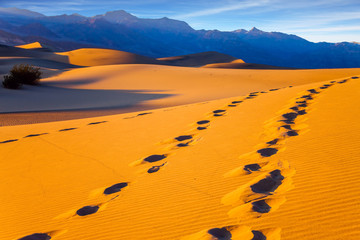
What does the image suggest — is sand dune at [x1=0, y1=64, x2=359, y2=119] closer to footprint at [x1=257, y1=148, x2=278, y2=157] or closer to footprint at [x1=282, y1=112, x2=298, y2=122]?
footprint at [x1=282, y1=112, x2=298, y2=122]

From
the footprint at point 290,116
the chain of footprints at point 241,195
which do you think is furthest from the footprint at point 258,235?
the footprint at point 290,116

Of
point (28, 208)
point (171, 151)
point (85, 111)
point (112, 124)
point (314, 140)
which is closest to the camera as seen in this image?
point (28, 208)

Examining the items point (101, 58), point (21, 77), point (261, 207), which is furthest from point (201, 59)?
point (261, 207)

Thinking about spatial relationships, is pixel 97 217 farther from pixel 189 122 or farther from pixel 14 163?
pixel 189 122

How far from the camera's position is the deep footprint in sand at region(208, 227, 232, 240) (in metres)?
2.43

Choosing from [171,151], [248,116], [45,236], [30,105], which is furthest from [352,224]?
[30,105]

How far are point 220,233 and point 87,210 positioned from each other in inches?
60.5

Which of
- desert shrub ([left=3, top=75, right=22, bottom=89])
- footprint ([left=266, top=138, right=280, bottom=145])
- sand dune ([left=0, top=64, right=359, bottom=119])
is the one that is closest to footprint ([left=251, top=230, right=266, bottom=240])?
footprint ([left=266, top=138, right=280, bottom=145])

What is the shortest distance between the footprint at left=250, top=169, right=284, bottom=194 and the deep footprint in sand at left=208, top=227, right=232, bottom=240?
74 centimetres

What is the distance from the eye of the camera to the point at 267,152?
4.30 metres

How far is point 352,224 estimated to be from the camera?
2316 millimetres

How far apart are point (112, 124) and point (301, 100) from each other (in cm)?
482

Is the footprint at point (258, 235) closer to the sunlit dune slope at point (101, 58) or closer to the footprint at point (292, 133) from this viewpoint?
the footprint at point (292, 133)

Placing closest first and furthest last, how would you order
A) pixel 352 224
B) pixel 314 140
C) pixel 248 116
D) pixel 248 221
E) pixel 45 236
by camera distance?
1. pixel 352 224
2. pixel 248 221
3. pixel 45 236
4. pixel 314 140
5. pixel 248 116
